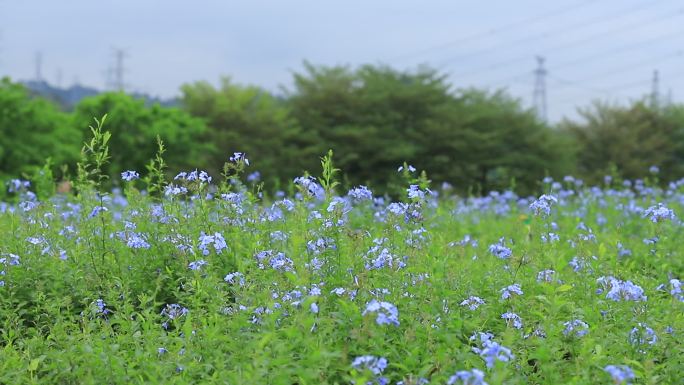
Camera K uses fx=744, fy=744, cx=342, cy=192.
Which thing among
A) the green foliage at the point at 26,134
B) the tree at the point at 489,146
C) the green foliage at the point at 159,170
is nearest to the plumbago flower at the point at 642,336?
the green foliage at the point at 159,170

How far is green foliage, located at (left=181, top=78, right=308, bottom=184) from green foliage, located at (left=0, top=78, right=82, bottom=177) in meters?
5.01

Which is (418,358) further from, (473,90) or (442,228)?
(473,90)

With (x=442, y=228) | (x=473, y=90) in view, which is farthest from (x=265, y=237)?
(x=473, y=90)

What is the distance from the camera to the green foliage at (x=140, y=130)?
16.8 meters

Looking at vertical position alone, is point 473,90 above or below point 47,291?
above

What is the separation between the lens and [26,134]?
14578 mm

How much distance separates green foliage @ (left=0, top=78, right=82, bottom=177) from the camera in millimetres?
14180

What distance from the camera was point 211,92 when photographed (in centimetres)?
2117

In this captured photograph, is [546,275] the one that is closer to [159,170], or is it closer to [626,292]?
[626,292]

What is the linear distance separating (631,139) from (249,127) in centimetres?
1230

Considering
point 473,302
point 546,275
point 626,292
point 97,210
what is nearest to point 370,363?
point 473,302

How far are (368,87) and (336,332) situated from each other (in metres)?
18.8

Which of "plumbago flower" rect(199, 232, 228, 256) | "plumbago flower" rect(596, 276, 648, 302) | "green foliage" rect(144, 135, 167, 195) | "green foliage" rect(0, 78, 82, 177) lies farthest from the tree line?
"plumbago flower" rect(596, 276, 648, 302)

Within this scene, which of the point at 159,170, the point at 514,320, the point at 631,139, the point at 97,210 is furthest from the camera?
the point at 631,139
